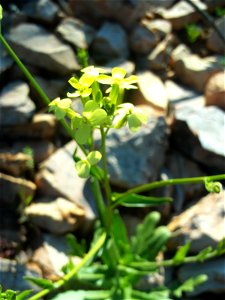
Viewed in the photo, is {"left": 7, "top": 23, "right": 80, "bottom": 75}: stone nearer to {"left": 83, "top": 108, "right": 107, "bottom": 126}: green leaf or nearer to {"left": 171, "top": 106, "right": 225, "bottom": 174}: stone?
{"left": 171, "top": 106, "right": 225, "bottom": 174}: stone

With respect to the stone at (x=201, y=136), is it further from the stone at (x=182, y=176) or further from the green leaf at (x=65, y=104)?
the green leaf at (x=65, y=104)

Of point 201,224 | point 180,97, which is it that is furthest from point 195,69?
point 201,224

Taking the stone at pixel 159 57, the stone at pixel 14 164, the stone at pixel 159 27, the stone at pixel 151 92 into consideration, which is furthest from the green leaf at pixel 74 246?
the stone at pixel 159 27

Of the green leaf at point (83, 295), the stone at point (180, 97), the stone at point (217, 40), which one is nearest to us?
the green leaf at point (83, 295)

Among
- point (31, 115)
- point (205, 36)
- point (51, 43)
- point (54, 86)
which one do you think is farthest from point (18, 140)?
point (205, 36)

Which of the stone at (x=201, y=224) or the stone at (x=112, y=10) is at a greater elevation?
the stone at (x=112, y=10)

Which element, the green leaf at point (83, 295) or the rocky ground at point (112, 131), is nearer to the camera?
the green leaf at point (83, 295)

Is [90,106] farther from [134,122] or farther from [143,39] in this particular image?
[143,39]

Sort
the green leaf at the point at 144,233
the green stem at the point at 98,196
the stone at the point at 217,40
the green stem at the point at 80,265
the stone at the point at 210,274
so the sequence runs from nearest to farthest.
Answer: the green stem at the point at 80,265 < the green stem at the point at 98,196 < the green leaf at the point at 144,233 < the stone at the point at 210,274 < the stone at the point at 217,40
